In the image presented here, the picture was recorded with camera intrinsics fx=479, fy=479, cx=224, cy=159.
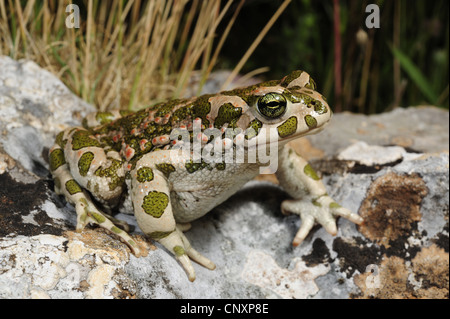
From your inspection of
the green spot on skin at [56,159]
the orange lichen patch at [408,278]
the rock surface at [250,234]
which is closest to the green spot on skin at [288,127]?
the rock surface at [250,234]

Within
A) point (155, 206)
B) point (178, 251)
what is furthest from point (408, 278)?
point (155, 206)

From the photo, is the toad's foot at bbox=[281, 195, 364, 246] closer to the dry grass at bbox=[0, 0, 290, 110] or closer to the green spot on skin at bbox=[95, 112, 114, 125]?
the green spot on skin at bbox=[95, 112, 114, 125]

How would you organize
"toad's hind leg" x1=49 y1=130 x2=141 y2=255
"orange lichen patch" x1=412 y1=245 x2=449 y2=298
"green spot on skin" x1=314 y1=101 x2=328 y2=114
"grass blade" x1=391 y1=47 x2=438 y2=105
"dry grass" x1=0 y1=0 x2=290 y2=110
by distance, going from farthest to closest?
1. "grass blade" x1=391 y1=47 x2=438 y2=105
2. "dry grass" x1=0 y1=0 x2=290 y2=110
3. "orange lichen patch" x1=412 y1=245 x2=449 y2=298
4. "toad's hind leg" x1=49 y1=130 x2=141 y2=255
5. "green spot on skin" x1=314 y1=101 x2=328 y2=114

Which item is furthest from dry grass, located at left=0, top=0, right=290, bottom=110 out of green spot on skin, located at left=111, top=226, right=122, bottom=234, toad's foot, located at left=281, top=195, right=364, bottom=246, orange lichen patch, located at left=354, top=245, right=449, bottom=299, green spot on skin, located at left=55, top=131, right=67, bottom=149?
orange lichen patch, located at left=354, top=245, right=449, bottom=299

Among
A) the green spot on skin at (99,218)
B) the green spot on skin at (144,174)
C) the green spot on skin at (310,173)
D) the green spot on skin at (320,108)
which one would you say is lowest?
the green spot on skin at (310,173)

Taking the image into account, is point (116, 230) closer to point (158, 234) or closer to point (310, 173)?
point (158, 234)

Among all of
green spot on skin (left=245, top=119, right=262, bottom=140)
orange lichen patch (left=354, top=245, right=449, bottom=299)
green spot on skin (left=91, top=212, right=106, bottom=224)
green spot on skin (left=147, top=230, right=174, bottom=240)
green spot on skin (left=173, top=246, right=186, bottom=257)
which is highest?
green spot on skin (left=245, top=119, right=262, bottom=140)

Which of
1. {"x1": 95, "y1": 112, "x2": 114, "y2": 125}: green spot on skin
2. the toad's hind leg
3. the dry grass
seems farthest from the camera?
the dry grass

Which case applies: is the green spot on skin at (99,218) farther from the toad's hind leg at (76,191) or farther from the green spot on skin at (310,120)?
the green spot on skin at (310,120)
